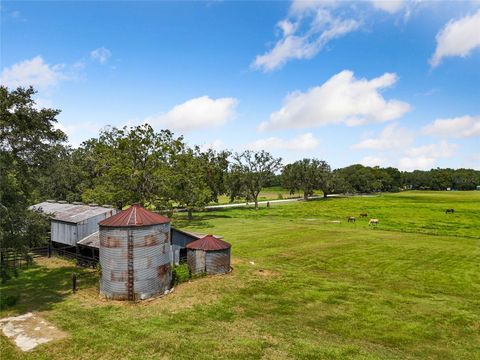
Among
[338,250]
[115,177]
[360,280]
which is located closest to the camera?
[360,280]

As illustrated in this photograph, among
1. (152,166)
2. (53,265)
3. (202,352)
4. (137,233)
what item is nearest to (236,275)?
(137,233)

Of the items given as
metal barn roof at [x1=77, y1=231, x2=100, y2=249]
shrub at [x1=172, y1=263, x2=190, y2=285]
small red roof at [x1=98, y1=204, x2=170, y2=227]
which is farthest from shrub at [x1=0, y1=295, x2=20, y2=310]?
shrub at [x1=172, y1=263, x2=190, y2=285]

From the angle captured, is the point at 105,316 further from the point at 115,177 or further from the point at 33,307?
the point at 115,177

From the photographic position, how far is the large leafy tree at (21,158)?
21922 mm

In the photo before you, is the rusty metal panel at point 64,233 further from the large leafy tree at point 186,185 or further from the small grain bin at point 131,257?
the large leafy tree at point 186,185

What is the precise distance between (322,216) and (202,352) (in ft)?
184

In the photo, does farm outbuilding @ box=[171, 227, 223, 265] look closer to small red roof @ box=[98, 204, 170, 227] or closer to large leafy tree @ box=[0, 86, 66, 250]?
small red roof @ box=[98, 204, 170, 227]

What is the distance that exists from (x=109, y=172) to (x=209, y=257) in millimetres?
30466

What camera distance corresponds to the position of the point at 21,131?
941 inches

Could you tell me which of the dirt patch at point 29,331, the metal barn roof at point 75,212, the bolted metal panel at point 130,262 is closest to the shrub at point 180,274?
the bolted metal panel at point 130,262

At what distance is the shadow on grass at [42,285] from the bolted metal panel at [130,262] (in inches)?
148

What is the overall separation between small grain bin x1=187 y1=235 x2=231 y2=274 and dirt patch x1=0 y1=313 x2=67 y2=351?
12.2m

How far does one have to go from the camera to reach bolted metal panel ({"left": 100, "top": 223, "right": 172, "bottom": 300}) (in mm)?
23844

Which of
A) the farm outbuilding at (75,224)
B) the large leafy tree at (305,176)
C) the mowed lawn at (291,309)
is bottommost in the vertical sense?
the mowed lawn at (291,309)
